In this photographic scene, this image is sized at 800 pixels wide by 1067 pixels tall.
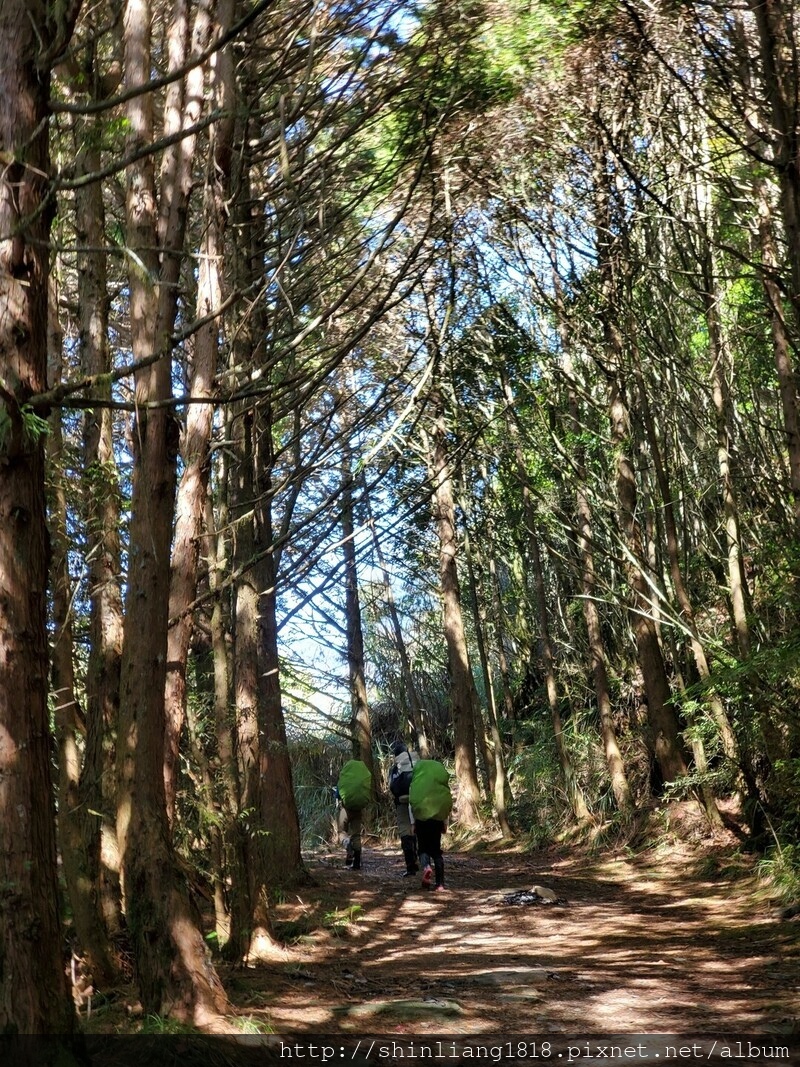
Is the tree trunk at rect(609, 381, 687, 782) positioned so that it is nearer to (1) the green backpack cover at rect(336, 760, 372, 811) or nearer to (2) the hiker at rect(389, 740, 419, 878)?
→ (2) the hiker at rect(389, 740, 419, 878)

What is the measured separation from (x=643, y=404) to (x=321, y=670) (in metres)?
13.6

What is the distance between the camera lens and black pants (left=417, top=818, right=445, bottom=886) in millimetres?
12336

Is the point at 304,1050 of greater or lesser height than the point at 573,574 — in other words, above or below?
below

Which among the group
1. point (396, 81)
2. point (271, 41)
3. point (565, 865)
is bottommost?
point (565, 865)

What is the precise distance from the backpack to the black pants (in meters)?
1.29

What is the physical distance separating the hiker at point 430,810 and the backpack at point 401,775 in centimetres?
133

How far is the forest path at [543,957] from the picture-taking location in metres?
6.05

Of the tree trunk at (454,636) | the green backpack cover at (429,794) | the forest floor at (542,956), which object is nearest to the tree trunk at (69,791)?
the forest floor at (542,956)

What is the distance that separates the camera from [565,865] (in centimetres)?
1477

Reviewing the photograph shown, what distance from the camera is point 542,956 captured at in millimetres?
8297

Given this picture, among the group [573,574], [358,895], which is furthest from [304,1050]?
[573,574]

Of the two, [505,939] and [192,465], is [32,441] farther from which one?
[505,939]

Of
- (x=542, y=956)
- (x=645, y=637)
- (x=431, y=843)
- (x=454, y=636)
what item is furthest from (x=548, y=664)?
(x=542, y=956)

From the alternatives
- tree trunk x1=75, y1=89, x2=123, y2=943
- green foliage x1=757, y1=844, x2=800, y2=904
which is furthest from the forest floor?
tree trunk x1=75, y1=89, x2=123, y2=943
